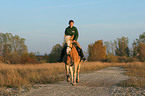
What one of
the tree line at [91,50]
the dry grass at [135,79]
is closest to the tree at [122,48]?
the tree line at [91,50]

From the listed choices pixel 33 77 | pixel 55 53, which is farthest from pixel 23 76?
pixel 55 53

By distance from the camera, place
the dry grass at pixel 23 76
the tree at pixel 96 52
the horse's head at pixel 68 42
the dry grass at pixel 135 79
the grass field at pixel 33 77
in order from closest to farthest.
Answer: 1. the horse's head at pixel 68 42
2. the dry grass at pixel 135 79
3. the grass field at pixel 33 77
4. the dry grass at pixel 23 76
5. the tree at pixel 96 52

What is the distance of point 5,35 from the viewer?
59.5 m

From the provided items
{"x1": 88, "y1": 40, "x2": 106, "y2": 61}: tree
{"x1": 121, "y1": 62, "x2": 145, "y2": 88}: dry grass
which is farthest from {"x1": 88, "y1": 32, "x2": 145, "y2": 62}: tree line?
{"x1": 121, "y1": 62, "x2": 145, "y2": 88}: dry grass

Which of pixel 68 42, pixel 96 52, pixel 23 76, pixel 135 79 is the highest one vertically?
pixel 96 52

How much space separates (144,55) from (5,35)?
42.9 m

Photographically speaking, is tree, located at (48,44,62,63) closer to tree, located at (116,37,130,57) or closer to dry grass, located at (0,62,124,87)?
dry grass, located at (0,62,124,87)

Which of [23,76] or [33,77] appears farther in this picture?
[23,76]

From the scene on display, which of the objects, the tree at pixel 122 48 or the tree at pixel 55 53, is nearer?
the tree at pixel 55 53

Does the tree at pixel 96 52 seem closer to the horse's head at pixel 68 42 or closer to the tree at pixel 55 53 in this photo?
the tree at pixel 55 53

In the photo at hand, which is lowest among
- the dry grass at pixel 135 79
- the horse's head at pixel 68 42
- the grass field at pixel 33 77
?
the dry grass at pixel 135 79

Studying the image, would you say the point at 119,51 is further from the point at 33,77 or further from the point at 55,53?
the point at 33,77

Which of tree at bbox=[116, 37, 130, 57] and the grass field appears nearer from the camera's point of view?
the grass field

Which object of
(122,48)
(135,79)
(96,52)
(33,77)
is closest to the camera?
(135,79)
